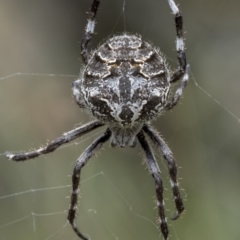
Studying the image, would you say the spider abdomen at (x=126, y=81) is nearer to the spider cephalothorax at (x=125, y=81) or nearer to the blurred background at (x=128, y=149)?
the spider cephalothorax at (x=125, y=81)

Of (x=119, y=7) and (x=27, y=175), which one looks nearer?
(x=27, y=175)

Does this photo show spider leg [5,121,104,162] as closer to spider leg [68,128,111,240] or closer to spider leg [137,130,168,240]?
spider leg [68,128,111,240]

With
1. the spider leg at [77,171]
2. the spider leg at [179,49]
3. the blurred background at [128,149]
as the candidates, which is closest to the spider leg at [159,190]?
the spider leg at [77,171]

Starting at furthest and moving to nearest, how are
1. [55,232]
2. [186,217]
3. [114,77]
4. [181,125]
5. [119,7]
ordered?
1. [119,7]
2. [181,125]
3. [55,232]
4. [186,217]
5. [114,77]

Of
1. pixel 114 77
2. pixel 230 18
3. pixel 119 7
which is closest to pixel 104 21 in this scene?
pixel 119 7

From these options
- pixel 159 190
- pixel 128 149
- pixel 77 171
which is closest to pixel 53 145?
pixel 77 171

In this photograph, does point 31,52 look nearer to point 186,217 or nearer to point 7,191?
point 7,191

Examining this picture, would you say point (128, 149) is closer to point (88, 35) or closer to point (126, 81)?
point (88, 35)

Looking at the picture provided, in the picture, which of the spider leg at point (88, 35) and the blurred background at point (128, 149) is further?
the blurred background at point (128, 149)
